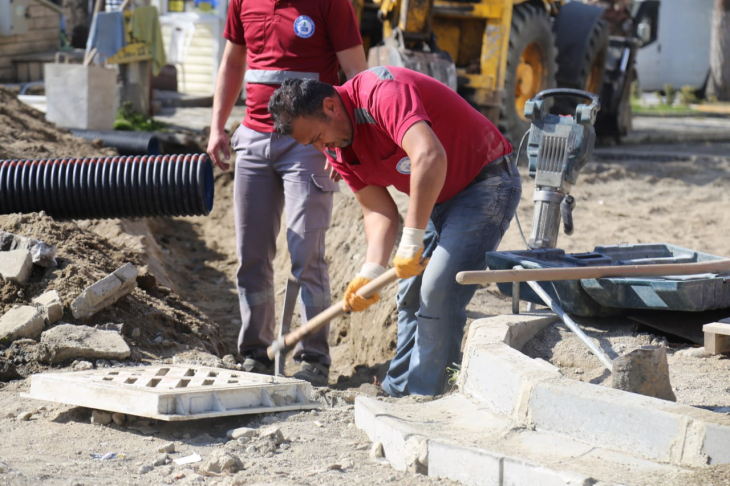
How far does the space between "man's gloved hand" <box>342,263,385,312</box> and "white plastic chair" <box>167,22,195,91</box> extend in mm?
13245

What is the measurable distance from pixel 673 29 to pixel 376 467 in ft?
70.8

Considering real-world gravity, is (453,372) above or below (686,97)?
below

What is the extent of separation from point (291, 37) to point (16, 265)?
1.88 meters

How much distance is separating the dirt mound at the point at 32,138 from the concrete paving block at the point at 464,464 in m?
4.93

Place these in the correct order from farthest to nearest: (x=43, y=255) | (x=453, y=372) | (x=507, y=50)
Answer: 1. (x=507, y=50)
2. (x=43, y=255)
3. (x=453, y=372)

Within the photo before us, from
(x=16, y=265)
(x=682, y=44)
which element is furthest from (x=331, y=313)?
(x=682, y=44)

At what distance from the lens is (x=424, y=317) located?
3768 mm

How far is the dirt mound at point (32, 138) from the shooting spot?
281 inches

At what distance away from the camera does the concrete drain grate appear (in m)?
3.37

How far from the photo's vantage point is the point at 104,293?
177 inches

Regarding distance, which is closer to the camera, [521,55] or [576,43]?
[521,55]

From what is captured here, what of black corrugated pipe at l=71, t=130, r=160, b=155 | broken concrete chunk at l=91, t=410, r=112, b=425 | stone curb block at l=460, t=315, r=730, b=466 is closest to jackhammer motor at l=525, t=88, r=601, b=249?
stone curb block at l=460, t=315, r=730, b=466

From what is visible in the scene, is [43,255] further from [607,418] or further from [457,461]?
[607,418]

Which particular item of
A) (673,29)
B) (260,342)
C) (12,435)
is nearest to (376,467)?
(12,435)
